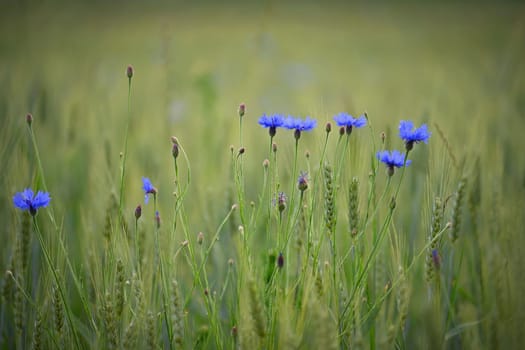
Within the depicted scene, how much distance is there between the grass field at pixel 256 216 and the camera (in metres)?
0.85

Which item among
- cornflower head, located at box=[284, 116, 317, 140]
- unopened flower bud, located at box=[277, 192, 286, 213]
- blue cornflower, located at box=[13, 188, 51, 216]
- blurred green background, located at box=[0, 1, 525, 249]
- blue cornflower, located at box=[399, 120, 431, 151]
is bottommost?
unopened flower bud, located at box=[277, 192, 286, 213]

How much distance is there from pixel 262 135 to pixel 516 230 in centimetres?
169

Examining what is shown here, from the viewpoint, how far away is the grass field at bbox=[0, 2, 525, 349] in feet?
2.77

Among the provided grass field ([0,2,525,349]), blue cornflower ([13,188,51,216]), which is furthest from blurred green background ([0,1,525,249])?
blue cornflower ([13,188,51,216])

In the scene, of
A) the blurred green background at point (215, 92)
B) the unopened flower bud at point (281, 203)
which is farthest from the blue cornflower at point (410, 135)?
the unopened flower bud at point (281, 203)

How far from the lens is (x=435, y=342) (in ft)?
2.15

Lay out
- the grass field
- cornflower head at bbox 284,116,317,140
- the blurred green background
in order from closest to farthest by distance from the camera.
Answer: the grass field
cornflower head at bbox 284,116,317,140
the blurred green background

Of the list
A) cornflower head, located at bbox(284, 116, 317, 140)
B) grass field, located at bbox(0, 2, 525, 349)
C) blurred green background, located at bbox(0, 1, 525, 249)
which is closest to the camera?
grass field, located at bbox(0, 2, 525, 349)

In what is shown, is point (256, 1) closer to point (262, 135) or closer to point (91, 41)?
point (91, 41)

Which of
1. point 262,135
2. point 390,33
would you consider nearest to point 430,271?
point 262,135

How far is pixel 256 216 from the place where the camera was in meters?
0.89

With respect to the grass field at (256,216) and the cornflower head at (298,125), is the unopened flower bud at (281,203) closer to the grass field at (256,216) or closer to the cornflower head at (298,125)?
the grass field at (256,216)

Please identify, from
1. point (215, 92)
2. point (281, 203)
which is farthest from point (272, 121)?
point (215, 92)

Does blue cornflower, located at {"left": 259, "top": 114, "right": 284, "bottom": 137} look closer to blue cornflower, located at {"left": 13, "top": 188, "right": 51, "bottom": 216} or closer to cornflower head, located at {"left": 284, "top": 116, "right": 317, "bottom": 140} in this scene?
cornflower head, located at {"left": 284, "top": 116, "right": 317, "bottom": 140}
